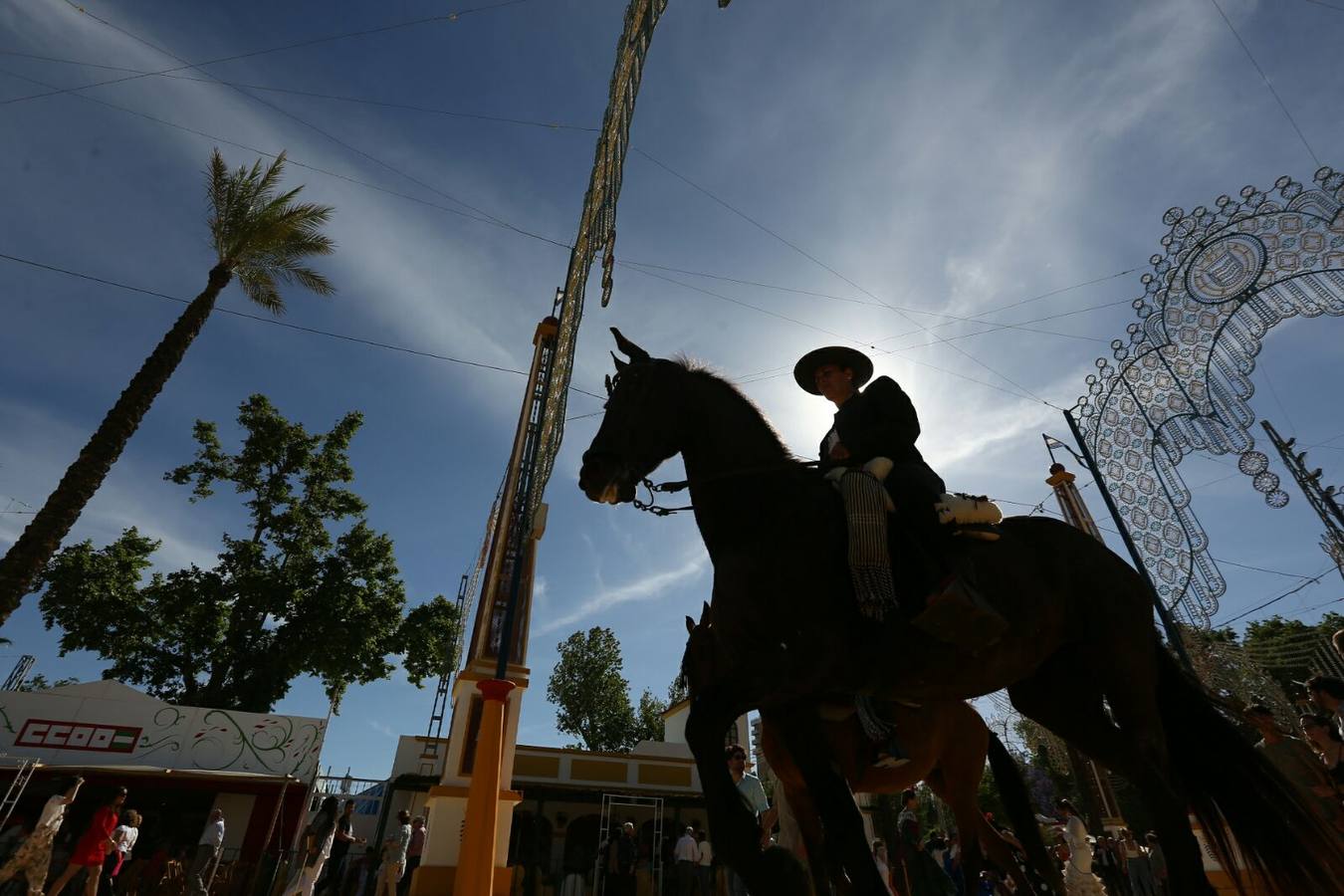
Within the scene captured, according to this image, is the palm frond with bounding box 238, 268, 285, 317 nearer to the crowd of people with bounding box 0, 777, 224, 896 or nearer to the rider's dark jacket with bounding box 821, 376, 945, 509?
the crowd of people with bounding box 0, 777, 224, 896

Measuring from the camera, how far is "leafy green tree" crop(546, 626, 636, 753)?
123ft

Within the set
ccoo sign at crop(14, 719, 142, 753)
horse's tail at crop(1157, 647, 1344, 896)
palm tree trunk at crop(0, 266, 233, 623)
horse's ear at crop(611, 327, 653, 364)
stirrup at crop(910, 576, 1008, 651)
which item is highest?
palm tree trunk at crop(0, 266, 233, 623)

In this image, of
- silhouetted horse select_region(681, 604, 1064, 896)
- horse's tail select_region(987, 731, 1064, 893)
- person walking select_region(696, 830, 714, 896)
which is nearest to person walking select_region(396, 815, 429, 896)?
person walking select_region(696, 830, 714, 896)

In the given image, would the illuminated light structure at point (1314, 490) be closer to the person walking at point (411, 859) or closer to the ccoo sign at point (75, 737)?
the person walking at point (411, 859)

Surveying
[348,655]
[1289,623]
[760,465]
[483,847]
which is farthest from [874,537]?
[1289,623]

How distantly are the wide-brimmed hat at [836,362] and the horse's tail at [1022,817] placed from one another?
2826mm

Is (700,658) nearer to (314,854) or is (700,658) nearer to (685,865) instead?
(314,854)

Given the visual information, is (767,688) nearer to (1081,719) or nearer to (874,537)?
(874,537)

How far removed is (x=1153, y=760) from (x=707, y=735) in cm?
211

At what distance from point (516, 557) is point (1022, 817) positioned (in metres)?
5.92

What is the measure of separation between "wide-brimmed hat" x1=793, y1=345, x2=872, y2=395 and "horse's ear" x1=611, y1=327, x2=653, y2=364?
1.05 m

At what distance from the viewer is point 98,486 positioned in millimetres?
9797

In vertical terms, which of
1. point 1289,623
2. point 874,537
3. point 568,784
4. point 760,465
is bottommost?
point 874,537

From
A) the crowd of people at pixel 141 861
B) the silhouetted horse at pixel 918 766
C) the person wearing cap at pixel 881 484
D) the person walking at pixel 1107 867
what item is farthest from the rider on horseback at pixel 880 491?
the person walking at pixel 1107 867
